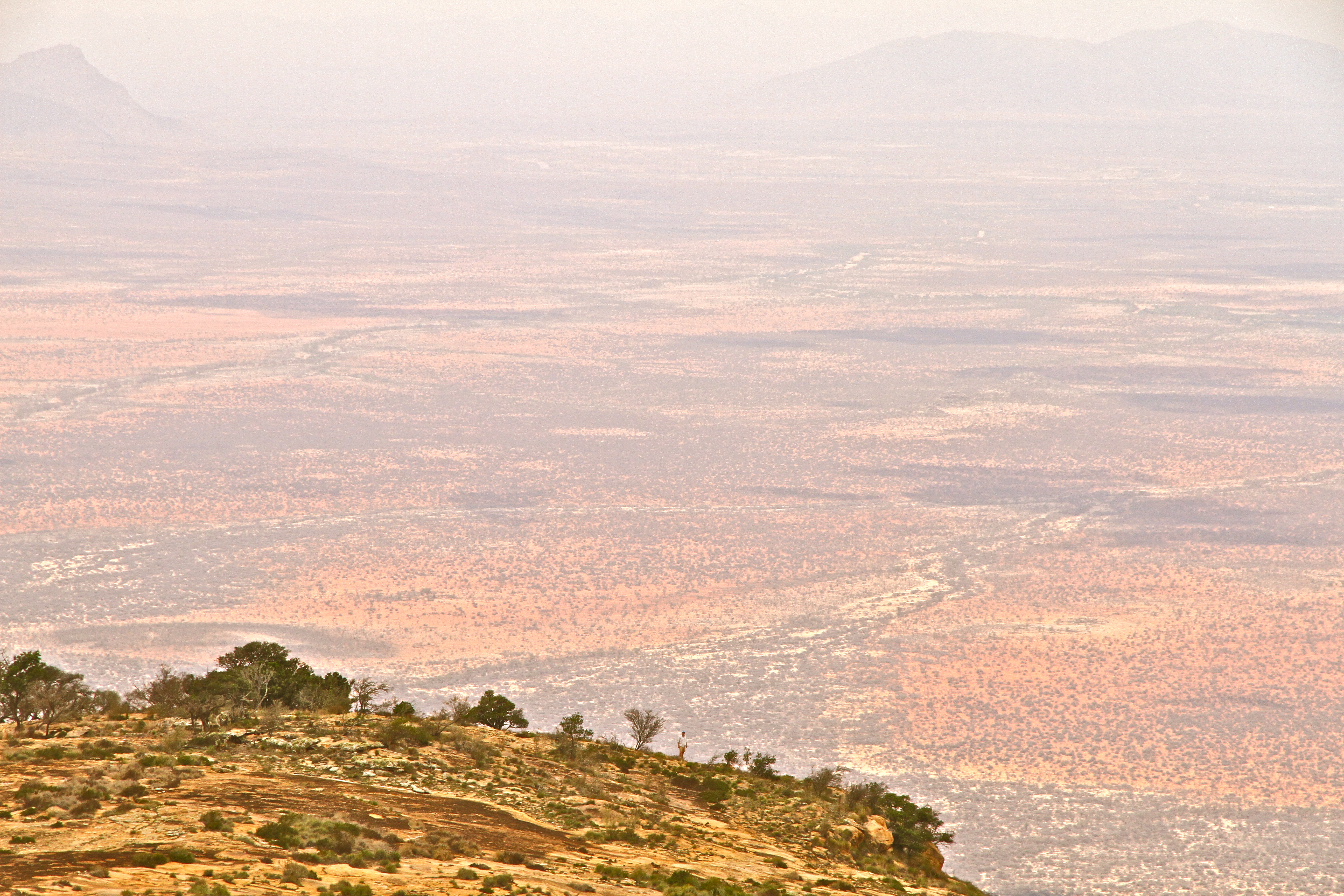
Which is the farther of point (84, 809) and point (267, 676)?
point (267, 676)

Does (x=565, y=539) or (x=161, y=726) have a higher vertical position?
(x=161, y=726)

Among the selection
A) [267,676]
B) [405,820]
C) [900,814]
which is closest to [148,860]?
[405,820]

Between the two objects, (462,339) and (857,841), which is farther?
(462,339)

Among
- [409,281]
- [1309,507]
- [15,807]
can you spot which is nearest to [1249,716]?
[1309,507]

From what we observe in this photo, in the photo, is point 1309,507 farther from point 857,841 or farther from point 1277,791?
point 857,841

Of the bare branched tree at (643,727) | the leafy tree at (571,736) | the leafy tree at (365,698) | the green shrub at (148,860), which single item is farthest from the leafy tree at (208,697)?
the bare branched tree at (643,727)

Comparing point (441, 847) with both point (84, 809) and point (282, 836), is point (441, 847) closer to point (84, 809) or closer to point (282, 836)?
point (282, 836)

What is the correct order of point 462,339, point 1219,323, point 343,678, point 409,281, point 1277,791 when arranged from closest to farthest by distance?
point 343,678 < point 1277,791 < point 462,339 < point 1219,323 < point 409,281
